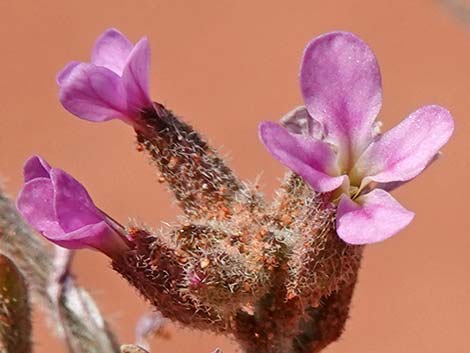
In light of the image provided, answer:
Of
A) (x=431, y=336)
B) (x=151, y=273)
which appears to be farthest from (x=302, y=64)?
(x=431, y=336)

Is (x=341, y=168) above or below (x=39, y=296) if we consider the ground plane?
above

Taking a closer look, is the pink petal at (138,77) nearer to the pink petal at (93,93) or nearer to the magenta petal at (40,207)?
the pink petal at (93,93)

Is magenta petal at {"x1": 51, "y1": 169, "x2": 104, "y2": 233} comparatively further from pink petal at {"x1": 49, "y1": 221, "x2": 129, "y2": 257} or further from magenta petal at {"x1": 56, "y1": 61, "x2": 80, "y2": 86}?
magenta petal at {"x1": 56, "y1": 61, "x2": 80, "y2": 86}

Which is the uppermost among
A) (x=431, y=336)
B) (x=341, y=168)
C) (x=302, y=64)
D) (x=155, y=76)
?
(x=302, y=64)

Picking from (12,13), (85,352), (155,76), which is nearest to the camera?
(85,352)

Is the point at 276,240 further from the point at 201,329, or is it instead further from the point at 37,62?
the point at 37,62

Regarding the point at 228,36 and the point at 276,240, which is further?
the point at 228,36

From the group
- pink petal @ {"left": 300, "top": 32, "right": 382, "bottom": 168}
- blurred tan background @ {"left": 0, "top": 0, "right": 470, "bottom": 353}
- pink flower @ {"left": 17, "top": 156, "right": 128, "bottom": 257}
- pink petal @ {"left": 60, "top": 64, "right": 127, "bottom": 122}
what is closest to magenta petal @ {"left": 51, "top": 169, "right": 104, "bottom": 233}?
pink flower @ {"left": 17, "top": 156, "right": 128, "bottom": 257}
